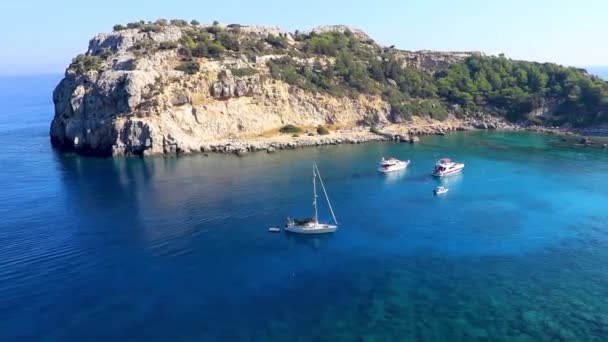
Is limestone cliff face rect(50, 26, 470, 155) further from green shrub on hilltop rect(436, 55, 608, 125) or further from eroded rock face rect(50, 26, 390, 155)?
green shrub on hilltop rect(436, 55, 608, 125)

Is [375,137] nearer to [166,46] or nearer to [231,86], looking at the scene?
[231,86]

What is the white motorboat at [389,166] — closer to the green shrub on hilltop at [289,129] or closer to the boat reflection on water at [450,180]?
the boat reflection on water at [450,180]

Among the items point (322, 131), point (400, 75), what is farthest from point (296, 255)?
point (400, 75)

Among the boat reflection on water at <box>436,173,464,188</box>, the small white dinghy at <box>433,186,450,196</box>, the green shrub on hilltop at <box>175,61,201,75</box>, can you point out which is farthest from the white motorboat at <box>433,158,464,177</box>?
the green shrub on hilltop at <box>175,61,201,75</box>

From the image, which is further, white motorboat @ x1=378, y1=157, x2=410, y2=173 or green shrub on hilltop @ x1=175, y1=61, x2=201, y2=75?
green shrub on hilltop @ x1=175, y1=61, x2=201, y2=75

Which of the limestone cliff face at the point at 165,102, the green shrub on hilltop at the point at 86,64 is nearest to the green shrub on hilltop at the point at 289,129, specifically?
the limestone cliff face at the point at 165,102

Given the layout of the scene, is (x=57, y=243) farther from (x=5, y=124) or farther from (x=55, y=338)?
(x=5, y=124)

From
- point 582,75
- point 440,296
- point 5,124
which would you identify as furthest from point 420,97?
point 5,124
